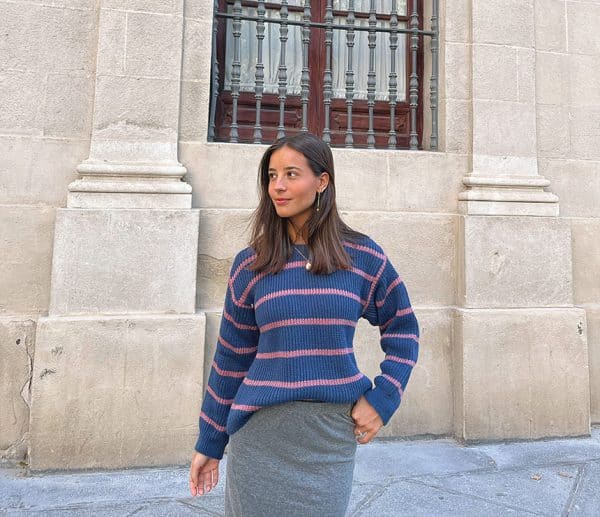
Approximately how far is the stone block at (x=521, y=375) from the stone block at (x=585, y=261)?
464mm

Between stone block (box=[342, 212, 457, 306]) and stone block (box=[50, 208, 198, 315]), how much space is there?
4.71ft

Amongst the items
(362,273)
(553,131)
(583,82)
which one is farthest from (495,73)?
(362,273)

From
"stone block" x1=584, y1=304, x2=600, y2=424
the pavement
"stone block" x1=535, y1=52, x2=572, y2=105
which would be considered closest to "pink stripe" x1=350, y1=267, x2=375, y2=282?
the pavement

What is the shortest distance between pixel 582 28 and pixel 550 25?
343 millimetres

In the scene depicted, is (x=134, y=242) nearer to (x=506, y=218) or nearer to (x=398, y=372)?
(x=398, y=372)

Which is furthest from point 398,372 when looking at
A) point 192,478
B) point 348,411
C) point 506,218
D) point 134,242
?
point 506,218

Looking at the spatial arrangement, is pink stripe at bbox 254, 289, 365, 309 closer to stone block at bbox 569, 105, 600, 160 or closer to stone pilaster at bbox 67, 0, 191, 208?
stone pilaster at bbox 67, 0, 191, 208

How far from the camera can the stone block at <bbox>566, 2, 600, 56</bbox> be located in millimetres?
4520

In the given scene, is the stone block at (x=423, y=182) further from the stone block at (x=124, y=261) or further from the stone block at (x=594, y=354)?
the stone block at (x=594, y=354)

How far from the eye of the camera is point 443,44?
4336mm

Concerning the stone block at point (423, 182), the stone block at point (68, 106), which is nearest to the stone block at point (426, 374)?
the stone block at point (423, 182)

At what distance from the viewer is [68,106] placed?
3.71m

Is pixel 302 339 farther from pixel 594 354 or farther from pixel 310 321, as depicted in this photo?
pixel 594 354

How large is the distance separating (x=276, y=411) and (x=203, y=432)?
0.35 meters
